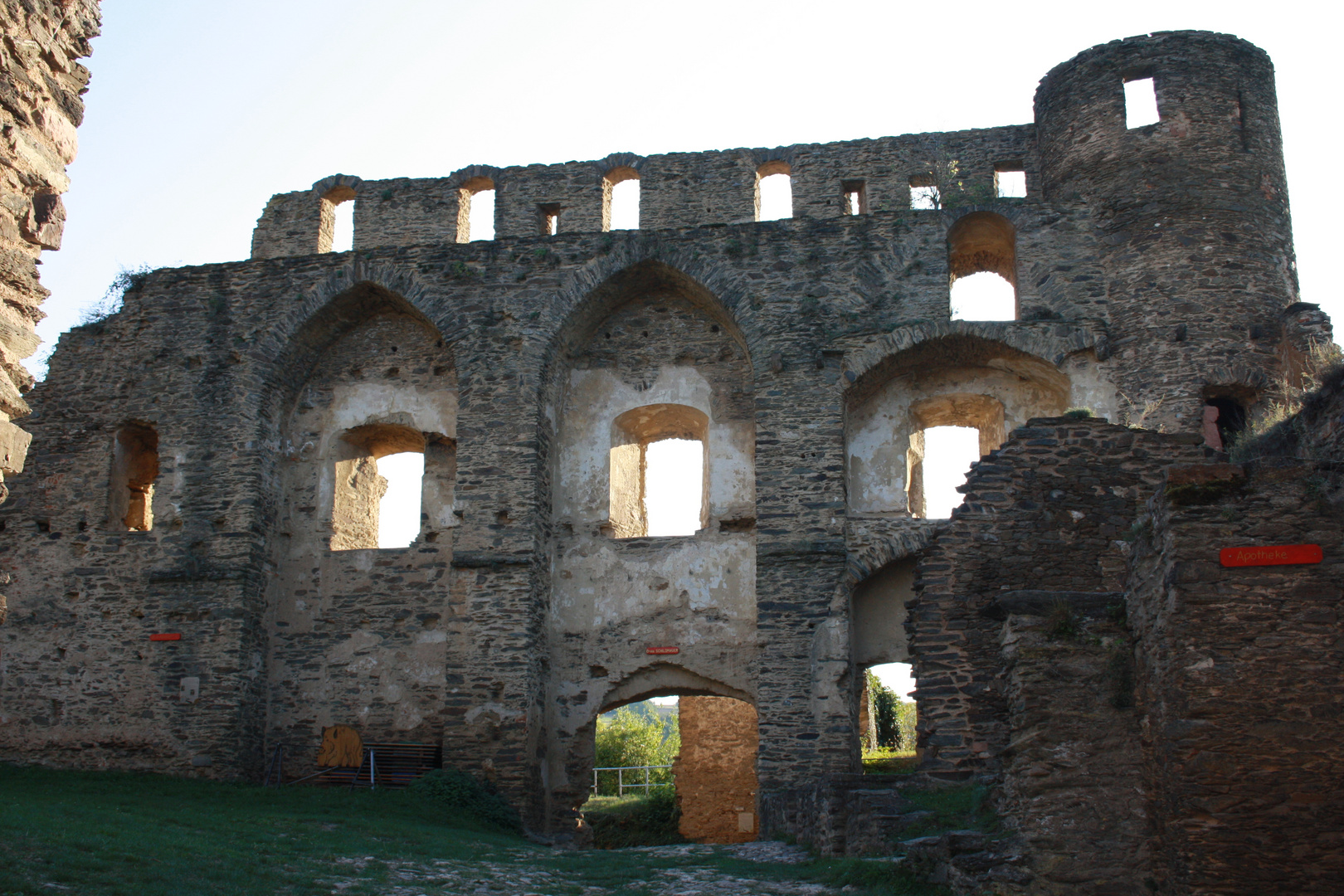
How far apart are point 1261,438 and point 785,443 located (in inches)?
206

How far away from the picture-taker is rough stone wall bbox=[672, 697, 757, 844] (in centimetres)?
1889

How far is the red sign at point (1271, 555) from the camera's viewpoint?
238 inches

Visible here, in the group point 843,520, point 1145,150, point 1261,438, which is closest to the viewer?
point 1261,438

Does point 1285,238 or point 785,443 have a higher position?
point 1285,238

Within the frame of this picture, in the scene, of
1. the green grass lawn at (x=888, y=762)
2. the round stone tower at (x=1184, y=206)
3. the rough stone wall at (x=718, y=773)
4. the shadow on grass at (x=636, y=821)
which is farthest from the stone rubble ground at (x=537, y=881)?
the shadow on grass at (x=636, y=821)

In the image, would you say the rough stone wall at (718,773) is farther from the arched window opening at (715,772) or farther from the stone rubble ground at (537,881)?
the stone rubble ground at (537,881)

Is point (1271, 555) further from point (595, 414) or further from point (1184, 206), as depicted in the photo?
point (595, 414)

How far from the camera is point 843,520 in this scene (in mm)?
14039

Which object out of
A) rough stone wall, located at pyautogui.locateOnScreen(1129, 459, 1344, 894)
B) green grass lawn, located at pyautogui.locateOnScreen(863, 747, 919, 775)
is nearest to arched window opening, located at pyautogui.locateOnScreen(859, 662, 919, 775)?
green grass lawn, located at pyautogui.locateOnScreen(863, 747, 919, 775)

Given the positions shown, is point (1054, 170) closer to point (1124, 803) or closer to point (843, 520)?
point (843, 520)

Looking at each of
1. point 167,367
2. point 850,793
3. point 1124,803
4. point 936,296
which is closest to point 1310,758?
point 1124,803

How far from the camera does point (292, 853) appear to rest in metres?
9.27

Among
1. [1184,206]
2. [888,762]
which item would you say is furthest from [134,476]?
[1184,206]

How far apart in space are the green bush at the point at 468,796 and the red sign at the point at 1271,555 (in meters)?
9.20
